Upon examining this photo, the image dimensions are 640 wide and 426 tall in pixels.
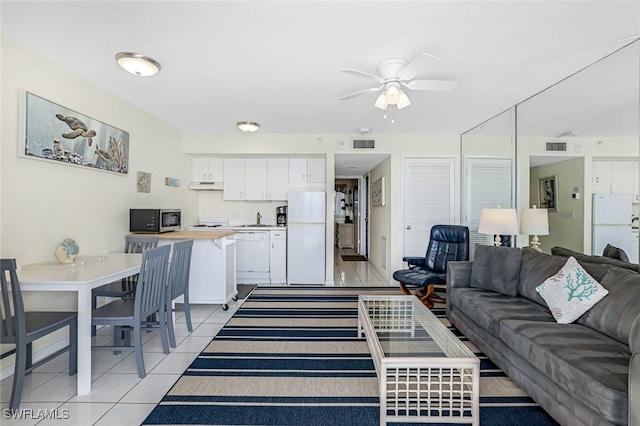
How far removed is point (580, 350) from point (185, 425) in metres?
2.21

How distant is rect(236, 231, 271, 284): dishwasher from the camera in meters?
5.10

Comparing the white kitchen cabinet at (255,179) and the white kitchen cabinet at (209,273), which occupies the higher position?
the white kitchen cabinet at (255,179)

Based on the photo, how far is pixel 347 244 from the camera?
9.91m

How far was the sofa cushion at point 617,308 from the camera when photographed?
1780 mm

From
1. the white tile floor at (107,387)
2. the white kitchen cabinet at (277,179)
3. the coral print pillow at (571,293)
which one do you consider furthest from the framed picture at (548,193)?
the white tile floor at (107,387)

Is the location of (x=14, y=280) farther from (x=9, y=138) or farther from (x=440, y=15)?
(x=440, y=15)

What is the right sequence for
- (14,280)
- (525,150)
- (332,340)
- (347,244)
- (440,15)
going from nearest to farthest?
1. (14,280)
2. (440,15)
3. (332,340)
4. (525,150)
5. (347,244)

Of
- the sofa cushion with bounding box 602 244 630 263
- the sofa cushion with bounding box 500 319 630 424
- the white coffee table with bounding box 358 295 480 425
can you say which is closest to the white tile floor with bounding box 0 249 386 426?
the white coffee table with bounding box 358 295 480 425

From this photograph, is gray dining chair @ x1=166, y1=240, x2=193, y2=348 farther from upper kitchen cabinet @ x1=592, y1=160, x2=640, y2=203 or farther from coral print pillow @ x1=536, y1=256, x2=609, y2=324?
upper kitchen cabinet @ x1=592, y1=160, x2=640, y2=203

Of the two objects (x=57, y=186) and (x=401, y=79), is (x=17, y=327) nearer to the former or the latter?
(x=57, y=186)

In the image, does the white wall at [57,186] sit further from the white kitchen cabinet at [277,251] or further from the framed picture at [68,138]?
the white kitchen cabinet at [277,251]

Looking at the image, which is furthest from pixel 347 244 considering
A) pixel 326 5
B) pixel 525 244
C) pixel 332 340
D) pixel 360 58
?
pixel 326 5

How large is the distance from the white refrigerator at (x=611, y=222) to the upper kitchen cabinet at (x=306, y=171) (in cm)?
359

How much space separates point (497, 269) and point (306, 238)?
281cm
